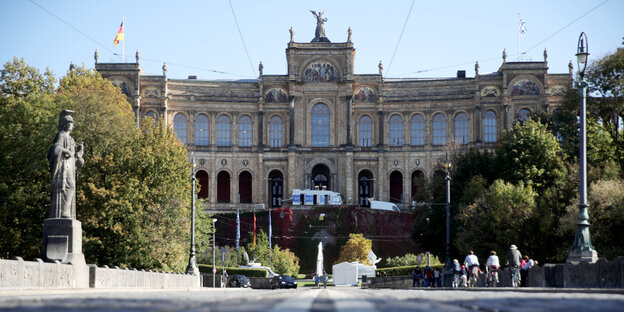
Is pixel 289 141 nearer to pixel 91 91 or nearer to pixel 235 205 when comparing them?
pixel 235 205

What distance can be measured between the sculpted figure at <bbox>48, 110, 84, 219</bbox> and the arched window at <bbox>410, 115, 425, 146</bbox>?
7760cm

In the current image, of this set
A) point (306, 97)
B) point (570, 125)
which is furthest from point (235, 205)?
point (570, 125)

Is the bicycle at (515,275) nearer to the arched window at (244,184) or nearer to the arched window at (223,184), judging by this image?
the arched window at (244,184)

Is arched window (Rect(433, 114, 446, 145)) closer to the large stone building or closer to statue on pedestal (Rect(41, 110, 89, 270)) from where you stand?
the large stone building

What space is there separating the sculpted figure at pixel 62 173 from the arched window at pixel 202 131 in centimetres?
7483

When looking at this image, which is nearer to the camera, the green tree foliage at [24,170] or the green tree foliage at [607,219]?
the green tree foliage at [607,219]

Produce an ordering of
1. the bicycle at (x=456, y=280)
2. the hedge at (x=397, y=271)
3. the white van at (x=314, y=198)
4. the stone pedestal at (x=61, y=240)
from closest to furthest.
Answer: the stone pedestal at (x=61, y=240) < the bicycle at (x=456, y=280) < the hedge at (x=397, y=271) < the white van at (x=314, y=198)

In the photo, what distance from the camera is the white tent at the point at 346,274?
68.6m

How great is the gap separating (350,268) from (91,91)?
2734 cm

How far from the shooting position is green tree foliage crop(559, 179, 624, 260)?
3759cm

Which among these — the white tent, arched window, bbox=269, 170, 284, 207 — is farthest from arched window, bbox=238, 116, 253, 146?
the white tent

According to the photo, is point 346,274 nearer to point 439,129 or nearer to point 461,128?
point 439,129

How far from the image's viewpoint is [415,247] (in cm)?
8681

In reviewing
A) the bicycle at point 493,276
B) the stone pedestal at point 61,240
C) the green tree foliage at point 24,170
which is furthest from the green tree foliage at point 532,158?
the stone pedestal at point 61,240
